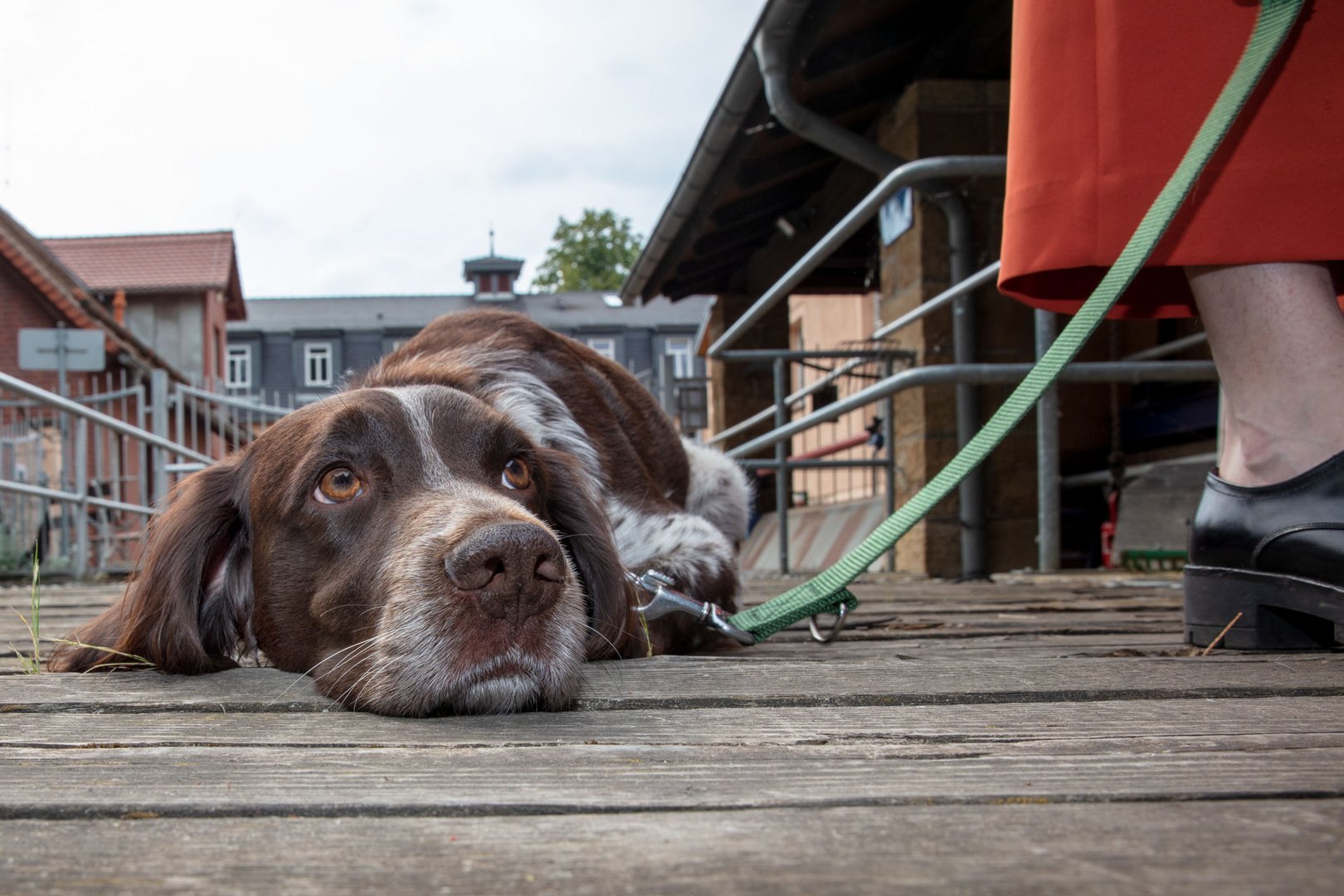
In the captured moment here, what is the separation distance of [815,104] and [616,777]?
22.7 ft

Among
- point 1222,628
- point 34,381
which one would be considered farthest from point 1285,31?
point 34,381

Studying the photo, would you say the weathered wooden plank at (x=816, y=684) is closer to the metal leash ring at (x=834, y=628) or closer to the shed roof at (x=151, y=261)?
the metal leash ring at (x=834, y=628)

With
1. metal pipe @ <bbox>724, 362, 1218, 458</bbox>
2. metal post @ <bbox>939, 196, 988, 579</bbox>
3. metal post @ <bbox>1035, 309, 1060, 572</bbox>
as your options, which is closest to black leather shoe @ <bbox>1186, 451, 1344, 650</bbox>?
metal pipe @ <bbox>724, 362, 1218, 458</bbox>

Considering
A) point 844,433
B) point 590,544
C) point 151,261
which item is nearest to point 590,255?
point 151,261

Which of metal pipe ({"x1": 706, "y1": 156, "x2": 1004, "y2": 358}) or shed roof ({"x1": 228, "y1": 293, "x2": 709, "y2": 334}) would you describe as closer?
metal pipe ({"x1": 706, "y1": 156, "x2": 1004, "y2": 358})

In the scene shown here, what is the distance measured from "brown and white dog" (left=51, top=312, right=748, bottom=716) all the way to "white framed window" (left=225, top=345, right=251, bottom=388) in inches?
1690

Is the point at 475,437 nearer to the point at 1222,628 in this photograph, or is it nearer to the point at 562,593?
the point at 562,593

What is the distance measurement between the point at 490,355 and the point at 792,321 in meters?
13.3

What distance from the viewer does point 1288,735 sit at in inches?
51.1

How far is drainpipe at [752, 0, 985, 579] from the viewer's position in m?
5.82

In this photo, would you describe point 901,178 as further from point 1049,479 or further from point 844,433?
point 844,433

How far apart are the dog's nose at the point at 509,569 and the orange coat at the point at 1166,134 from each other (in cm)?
127

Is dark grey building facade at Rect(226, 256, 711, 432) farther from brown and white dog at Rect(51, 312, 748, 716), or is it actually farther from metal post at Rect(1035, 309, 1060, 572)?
brown and white dog at Rect(51, 312, 748, 716)

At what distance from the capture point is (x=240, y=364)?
44.0 metres
